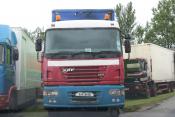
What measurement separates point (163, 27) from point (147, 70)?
32881 mm

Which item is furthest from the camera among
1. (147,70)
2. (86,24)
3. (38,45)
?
(147,70)

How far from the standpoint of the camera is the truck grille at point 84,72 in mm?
15828

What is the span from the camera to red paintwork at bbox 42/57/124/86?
15.8 metres

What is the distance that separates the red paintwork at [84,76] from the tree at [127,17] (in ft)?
134

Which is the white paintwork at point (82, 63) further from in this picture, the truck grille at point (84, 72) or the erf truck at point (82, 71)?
the truck grille at point (84, 72)

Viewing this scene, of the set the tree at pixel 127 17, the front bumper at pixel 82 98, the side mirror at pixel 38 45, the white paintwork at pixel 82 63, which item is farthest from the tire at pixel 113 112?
the tree at pixel 127 17

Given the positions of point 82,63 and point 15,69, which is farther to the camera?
point 15,69

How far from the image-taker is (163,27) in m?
64.0

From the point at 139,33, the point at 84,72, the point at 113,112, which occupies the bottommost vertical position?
the point at 113,112

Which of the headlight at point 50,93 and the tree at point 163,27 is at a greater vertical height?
the tree at point 163,27

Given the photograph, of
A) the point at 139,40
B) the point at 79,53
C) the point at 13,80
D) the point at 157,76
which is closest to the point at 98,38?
the point at 79,53

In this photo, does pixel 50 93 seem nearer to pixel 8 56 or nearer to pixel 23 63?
pixel 8 56

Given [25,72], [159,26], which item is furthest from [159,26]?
[25,72]

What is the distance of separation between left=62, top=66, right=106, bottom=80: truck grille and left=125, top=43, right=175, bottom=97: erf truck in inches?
519
